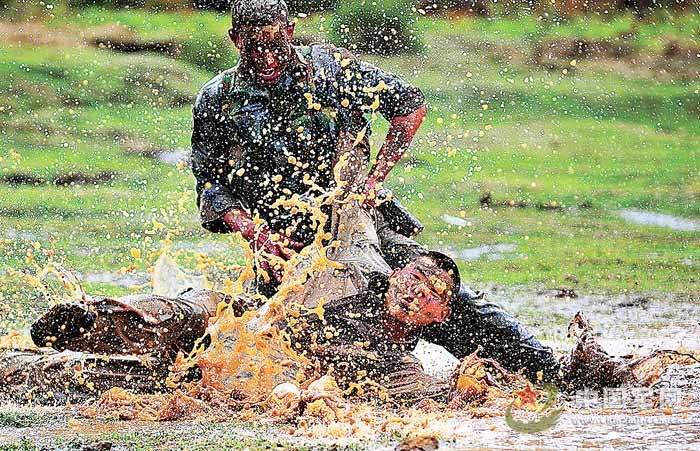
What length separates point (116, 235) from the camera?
10.3 m

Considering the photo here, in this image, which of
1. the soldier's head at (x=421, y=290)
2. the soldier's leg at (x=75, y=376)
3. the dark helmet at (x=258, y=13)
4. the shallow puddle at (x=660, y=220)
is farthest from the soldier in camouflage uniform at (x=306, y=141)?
the shallow puddle at (x=660, y=220)

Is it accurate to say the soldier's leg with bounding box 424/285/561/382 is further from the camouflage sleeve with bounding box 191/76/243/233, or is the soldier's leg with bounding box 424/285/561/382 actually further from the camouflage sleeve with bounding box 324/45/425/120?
the camouflage sleeve with bounding box 191/76/243/233

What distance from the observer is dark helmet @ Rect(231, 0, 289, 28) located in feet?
17.3

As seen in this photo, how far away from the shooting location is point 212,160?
5641 millimetres

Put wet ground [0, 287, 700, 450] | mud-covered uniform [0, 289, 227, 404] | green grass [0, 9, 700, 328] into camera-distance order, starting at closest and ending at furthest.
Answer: wet ground [0, 287, 700, 450]
mud-covered uniform [0, 289, 227, 404]
green grass [0, 9, 700, 328]

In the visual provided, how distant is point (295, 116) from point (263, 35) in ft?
1.34

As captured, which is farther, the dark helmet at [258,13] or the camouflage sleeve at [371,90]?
the camouflage sleeve at [371,90]

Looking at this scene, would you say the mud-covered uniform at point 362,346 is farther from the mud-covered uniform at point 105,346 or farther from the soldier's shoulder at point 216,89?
the soldier's shoulder at point 216,89

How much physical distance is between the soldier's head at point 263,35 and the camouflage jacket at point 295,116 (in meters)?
0.07

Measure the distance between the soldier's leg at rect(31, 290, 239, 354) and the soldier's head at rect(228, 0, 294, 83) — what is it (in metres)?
1.03

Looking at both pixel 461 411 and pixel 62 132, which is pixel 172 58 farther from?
pixel 461 411

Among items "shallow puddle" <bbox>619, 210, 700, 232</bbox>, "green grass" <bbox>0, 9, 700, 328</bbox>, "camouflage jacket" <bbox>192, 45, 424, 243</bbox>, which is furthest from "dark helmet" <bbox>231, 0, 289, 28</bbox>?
"shallow puddle" <bbox>619, 210, 700, 232</bbox>

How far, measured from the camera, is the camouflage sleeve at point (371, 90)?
5.50 metres

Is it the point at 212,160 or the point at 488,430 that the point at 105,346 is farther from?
the point at 488,430
